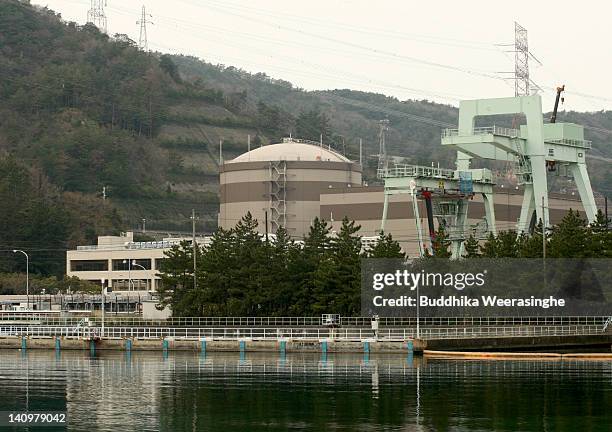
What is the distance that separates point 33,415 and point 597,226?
75.3 meters

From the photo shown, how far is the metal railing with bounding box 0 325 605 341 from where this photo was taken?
355 feet

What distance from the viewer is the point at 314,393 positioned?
75.6 metres

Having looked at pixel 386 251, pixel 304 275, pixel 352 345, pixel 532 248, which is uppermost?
pixel 532 248

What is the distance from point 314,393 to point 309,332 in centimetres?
3925

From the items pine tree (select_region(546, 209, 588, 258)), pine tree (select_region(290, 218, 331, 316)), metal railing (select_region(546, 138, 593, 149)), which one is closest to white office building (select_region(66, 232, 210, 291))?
pine tree (select_region(290, 218, 331, 316))

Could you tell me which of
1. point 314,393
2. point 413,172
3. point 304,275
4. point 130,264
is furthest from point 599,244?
point 130,264

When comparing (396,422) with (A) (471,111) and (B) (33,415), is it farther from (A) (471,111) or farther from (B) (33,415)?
(A) (471,111)

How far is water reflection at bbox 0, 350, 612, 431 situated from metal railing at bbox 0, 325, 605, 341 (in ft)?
16.6

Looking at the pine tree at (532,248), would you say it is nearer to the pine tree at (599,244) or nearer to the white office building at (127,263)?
the pine tree at (599,244)

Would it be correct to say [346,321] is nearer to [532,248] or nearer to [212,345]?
[212,345]

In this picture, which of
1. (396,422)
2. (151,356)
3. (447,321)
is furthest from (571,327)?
(396,422)

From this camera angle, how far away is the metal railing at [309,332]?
10812 centimetres

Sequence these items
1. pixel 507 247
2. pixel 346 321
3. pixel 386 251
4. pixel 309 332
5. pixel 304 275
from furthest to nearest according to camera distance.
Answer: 1. pixel 304 275
2. pixel 386 251
3. pixel 507 247
4. pixel 346 321
5. pixel 309 332

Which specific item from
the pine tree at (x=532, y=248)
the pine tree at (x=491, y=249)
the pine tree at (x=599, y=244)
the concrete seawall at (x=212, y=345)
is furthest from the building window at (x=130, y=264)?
the pine tree at (x=599, y=244)
